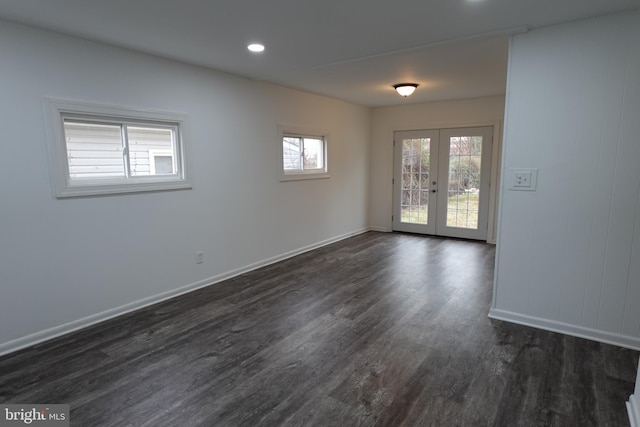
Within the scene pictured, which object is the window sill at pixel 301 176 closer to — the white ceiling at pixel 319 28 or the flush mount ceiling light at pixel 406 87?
the white ceiling at pixel 319 28

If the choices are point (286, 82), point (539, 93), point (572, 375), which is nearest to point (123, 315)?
point (286, 82)

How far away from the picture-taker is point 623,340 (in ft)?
8.89

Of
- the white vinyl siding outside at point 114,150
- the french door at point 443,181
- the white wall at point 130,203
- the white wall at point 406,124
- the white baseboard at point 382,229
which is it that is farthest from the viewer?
the white baseboard at point 382,229

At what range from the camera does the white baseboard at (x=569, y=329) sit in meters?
2.70

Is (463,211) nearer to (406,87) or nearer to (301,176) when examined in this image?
(406,87)

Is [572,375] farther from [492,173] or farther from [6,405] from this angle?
[492,173]

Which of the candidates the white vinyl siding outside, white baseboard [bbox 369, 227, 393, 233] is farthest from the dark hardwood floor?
white baseboard [bbox 369, 227, 393, 233]

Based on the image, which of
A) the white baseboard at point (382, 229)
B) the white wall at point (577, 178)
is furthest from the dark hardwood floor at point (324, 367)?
the white baseboard at point (382, 229)

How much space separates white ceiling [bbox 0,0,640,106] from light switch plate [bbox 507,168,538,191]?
1.08 m

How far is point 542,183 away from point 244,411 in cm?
272

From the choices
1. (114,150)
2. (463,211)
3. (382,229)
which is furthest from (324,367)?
(382,229)

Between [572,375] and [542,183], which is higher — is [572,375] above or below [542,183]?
below

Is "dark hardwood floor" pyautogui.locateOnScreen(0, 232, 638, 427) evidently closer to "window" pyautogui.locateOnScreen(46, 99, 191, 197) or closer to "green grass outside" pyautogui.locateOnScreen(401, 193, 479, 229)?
"window" pyautogui.locateOnScreen(46, 99, 191, 197)

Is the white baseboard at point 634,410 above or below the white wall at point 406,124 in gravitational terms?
below
